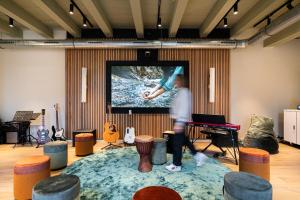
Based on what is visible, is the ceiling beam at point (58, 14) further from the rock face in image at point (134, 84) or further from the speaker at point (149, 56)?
the speaker at point (149, 56)

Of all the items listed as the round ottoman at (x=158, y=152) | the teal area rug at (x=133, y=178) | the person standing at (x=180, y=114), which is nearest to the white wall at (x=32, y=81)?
the teal area rug at (x=133, y=178)

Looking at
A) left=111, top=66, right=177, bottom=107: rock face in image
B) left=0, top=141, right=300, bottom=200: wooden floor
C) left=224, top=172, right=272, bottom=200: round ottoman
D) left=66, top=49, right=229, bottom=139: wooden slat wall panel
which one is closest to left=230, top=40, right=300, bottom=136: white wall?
left=66, top=49, right=229, bottom=139: wooden slat wall panel

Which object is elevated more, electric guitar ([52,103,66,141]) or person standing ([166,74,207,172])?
person standing ([166,74,207,172])

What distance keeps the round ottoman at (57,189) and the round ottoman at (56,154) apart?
1.53m

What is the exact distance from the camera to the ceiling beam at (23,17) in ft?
12.5

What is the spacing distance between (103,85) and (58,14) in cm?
228

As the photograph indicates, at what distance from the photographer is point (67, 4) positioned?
4.17m

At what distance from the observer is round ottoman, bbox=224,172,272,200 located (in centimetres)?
183

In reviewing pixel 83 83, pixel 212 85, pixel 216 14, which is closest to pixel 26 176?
pixel 83 83

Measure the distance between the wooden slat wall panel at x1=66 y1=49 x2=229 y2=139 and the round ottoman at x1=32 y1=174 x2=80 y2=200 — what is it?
3790mm

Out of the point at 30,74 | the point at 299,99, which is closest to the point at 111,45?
the point at 30,74

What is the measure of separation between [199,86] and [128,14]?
291 cm

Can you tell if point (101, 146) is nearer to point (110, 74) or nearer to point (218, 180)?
point (110, 74)

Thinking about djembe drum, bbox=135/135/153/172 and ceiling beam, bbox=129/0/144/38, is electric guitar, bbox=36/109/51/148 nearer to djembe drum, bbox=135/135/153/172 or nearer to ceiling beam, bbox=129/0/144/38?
djembe drum, bbox=135/135/153/172
